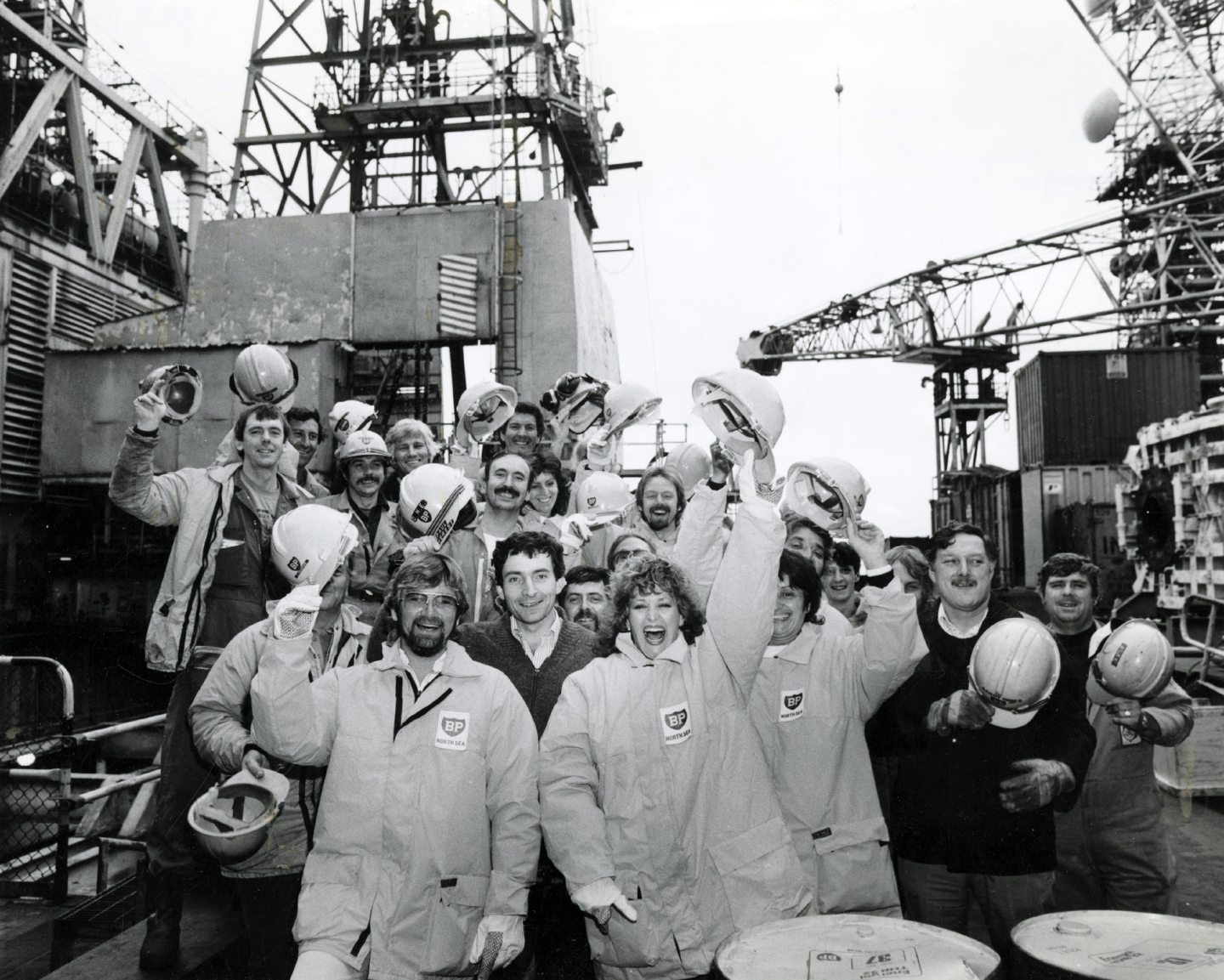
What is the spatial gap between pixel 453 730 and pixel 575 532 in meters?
2.39

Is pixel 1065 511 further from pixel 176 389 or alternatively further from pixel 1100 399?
pixel 176 389

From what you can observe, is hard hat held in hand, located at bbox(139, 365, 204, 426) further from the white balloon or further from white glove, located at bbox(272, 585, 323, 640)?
the white balloon

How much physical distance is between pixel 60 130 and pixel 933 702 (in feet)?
83.1

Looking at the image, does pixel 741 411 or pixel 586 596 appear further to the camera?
pixel 586 596

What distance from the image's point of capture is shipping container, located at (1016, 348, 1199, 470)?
85.5 feet

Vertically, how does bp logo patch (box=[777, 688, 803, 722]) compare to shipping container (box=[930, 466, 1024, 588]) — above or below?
below

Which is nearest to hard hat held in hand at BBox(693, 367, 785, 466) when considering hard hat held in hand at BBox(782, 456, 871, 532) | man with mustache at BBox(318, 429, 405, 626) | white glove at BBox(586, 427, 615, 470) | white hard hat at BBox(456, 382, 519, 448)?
hard hat held in hand at BBox(782, 456, 871, 532)

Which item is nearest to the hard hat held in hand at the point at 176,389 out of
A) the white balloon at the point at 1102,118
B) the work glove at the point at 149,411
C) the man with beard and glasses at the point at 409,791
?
the work glove at the point at 149,411

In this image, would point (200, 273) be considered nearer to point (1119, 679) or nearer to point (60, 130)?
point (60, 130)

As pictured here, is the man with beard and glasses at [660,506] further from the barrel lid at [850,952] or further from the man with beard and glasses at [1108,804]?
the barrel lid at [850,952]

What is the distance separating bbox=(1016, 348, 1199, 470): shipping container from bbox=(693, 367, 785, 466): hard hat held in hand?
976 inches

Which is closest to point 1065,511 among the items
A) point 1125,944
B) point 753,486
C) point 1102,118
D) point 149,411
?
point 1102,118

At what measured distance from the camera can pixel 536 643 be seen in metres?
4.12

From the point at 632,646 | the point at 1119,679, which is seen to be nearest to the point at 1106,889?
the point at 1119,679
